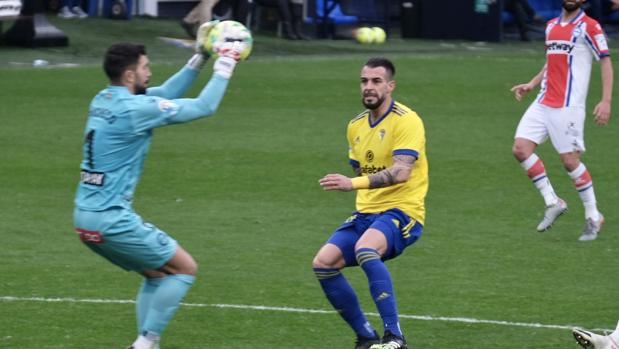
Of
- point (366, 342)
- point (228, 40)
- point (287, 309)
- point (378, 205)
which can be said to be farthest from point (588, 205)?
point (228, 40)

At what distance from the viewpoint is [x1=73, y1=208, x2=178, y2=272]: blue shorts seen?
816cm

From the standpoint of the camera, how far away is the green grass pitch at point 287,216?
9.71 m

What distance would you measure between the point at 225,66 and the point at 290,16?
67.7ft

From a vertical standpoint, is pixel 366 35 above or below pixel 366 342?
below

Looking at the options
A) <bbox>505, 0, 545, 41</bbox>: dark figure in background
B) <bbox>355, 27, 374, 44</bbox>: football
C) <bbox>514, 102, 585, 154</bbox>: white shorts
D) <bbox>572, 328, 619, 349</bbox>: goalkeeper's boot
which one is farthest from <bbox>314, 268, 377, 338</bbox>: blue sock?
<bbox>505, 0, 545, 41</bbox>: dark figure in background

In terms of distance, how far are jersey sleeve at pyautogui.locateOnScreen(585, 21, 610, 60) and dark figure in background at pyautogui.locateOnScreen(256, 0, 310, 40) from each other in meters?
15.8

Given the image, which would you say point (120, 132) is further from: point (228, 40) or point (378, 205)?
point (378, 205)

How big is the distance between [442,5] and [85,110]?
12144 millimetres

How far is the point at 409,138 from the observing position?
29.2 feet

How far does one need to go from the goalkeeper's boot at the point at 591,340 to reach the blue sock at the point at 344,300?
1331 mm

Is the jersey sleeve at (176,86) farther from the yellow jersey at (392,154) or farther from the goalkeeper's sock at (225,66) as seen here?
the yellow jersey at (392,154)

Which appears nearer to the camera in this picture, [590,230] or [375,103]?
[375,103]

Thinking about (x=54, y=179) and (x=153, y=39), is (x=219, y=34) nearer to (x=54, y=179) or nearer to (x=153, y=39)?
(x=54, y=179)

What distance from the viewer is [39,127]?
63.2 feet
